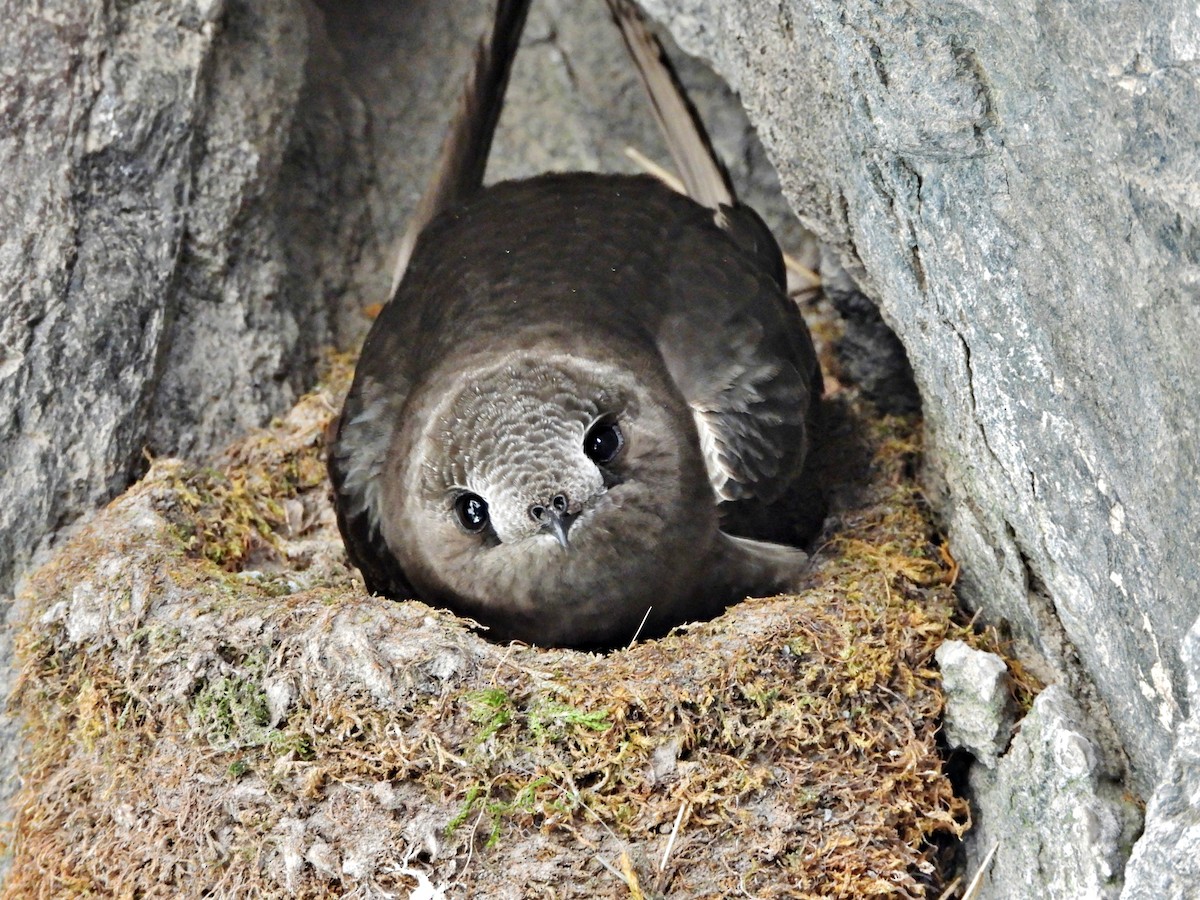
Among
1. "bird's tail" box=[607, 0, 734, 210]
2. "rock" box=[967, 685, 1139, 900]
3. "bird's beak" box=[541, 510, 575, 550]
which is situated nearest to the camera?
"rock" box=[967, 685, 1139, 900]

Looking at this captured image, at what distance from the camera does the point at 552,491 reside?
10.3ft

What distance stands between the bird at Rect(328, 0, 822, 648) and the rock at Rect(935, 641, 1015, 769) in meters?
0.64

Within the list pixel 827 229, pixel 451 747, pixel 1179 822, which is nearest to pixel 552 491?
pixel 451 747

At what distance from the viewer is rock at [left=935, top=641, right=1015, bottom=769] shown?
3.21 meters

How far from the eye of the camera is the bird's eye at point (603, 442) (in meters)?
3.30

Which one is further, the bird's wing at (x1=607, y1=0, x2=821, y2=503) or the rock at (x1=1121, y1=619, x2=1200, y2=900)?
the bird's wing at (x1=607, y1=0, x2=821, y2=503)

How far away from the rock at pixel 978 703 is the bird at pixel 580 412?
645mm

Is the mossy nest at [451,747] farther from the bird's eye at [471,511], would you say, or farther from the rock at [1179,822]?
the rock at [1179,822]

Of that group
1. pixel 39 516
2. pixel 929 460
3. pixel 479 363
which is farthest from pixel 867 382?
pixel 39 516

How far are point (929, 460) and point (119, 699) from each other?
2.38 metres

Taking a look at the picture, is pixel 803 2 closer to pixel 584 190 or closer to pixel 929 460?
pixel 584 190

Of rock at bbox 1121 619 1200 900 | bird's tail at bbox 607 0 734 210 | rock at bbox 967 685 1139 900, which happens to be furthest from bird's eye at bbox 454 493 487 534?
rock at bbox 1121 619 1200 900

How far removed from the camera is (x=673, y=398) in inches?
142

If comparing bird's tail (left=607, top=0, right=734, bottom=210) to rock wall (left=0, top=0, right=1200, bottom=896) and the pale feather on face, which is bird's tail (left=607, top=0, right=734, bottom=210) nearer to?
rock wall (left=0, top=0, right=1200, bottom=896)
